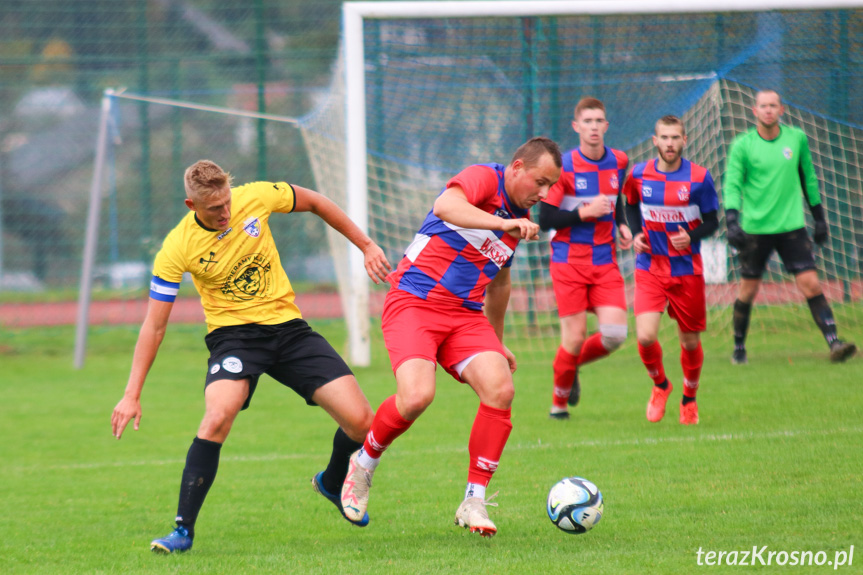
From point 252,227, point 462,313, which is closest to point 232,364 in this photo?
point 252,227

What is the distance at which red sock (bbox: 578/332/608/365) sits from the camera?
7301 millimetres

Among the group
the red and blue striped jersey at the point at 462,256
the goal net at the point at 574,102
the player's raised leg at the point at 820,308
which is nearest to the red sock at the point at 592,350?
the player's raised leg at the point at 820,308

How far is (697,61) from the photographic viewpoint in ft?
38.0

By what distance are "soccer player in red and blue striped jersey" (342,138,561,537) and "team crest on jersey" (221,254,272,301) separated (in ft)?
2.09

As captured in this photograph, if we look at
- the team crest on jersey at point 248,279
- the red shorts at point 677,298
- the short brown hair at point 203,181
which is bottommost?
the red shorts at point 677,298

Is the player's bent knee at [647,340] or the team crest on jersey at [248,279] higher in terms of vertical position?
the team crest on jersey at [248,279]

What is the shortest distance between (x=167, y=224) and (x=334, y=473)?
1098 cm

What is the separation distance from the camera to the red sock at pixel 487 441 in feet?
14.1

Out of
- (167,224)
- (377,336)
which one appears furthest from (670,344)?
(167,224)

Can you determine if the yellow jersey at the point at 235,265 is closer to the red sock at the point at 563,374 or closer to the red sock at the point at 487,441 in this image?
the red sock at the point at 487,441

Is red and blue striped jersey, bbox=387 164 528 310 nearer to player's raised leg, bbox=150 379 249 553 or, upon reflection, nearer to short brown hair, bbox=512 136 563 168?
short brown hair, bbox=512 136 563 168

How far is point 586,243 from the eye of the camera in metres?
7.06

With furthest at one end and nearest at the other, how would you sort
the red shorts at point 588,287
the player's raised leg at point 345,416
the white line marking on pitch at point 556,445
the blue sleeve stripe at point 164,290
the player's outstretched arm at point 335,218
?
the red shorts at point 588,287, the white line marking on pitch at point 556,445, the player's outstretched arm at point 335,218, the player's raised leg at point 345,416, the blue sleeve stripe at point 164,290

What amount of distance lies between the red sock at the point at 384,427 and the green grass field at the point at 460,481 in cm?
44
